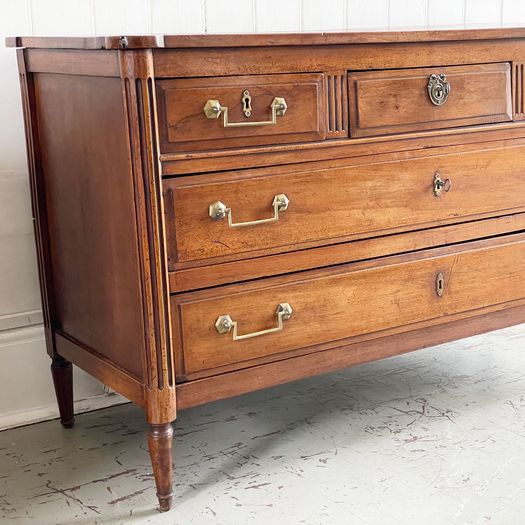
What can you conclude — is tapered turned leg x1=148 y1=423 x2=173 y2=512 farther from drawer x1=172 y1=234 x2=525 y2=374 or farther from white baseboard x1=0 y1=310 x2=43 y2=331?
white baseboard x1=0 y1=310 x2=43 y2=331

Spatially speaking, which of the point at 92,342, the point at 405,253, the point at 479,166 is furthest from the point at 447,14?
the point at 92,342

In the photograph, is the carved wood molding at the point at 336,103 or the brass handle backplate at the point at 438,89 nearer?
Answer: the carved wood molding at the point at 336,103

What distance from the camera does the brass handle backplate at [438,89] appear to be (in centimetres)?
221

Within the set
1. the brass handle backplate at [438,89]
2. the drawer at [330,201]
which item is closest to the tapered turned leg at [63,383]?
the drawer at [330,201]

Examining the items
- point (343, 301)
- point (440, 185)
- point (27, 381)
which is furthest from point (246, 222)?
point (27, 381)

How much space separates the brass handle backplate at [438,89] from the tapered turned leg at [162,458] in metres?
0.97

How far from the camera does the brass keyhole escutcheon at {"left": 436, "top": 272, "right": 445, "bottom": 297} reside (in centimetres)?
232

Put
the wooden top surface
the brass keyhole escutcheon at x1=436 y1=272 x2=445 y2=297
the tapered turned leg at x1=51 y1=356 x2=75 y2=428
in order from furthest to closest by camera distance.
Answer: the tapered turned leg at x1=51 y1=356 x2=75 y2=428 < the brass keyhole escutcheon at x1=436 y1=272 x2=445 y2=297 < the wooden top surface

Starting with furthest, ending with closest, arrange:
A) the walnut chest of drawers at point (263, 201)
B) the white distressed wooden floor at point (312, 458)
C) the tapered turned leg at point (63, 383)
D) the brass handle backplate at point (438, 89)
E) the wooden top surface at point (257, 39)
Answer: the tapered turned leg at point (63, 383) → the brass handle backplate at point (438, 89) → the white distressed wooden floor at point (312, 458) → the walnut chest of drawers at point (263, 201) → the wooden top surface at point (257, 39)

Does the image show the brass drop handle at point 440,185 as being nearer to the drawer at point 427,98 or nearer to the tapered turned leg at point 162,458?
the drawer at point 427,98

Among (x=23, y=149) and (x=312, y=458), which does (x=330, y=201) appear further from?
→ (x=23, y=149)

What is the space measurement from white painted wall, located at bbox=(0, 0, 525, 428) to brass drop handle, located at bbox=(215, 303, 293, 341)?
79 cm

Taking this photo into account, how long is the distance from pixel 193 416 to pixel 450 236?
84cm

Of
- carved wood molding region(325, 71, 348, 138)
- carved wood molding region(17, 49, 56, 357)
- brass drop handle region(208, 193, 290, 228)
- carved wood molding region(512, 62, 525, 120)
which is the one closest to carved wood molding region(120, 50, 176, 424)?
brass drop handle region(208, 193, 290, 228)
